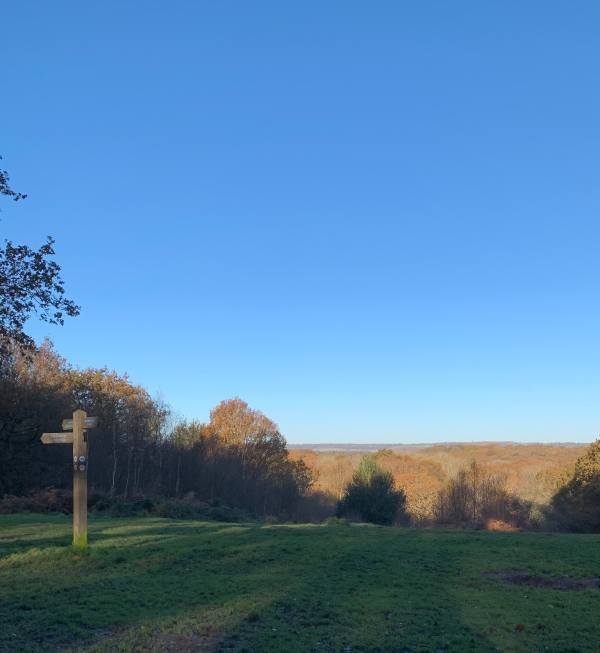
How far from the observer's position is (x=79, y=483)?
1365 cm

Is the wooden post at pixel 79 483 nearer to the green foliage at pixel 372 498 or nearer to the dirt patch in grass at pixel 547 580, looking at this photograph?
the dirt patch in grass at pixel 547 580

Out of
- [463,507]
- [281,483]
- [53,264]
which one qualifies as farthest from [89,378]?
[53,264]

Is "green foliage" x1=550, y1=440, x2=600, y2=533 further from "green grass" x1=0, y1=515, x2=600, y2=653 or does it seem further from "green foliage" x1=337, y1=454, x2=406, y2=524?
"green grass" x1=0, y1=515, x2=600, y2=653

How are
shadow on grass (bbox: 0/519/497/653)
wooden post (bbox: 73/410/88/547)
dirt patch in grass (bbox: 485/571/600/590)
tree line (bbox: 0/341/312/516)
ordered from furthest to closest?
tree line (bbox: 0/341/312/516)
wooden post (bbox: 73/410/88/547)
dirt patch in grass (bbox: 485/571/600/590)
shadow on grass (bbox: 0/519/497/653)

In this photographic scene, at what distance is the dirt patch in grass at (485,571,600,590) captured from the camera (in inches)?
450

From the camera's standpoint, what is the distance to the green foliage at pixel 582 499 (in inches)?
1401

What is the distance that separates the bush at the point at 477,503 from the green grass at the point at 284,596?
79.0ft

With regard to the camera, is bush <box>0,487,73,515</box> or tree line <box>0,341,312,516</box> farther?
tree line <box>0,341,312,516</box>

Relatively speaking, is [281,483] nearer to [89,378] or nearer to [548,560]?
[89,378]

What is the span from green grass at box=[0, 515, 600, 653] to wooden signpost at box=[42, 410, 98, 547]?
1.51ft

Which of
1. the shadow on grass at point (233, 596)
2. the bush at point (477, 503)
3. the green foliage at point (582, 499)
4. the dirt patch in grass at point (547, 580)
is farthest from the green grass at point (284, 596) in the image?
the bush at point (477, 503)

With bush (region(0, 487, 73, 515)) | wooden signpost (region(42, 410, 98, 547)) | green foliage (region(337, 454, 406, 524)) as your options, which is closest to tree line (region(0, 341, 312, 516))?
bush (region(0, 487, 73, 515))

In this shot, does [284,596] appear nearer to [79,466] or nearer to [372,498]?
[79,466]

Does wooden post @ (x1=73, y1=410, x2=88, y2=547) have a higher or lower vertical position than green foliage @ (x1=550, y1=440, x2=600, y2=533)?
higher
